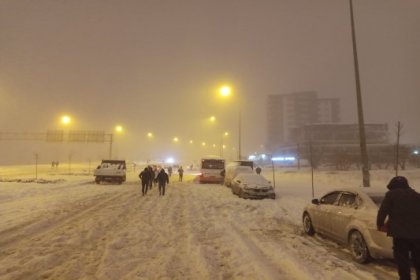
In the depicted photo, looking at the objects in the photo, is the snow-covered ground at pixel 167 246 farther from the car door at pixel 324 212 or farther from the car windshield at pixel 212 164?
the car windshield at pixel 212 164

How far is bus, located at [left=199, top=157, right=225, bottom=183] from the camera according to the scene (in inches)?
1459

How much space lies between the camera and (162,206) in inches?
701

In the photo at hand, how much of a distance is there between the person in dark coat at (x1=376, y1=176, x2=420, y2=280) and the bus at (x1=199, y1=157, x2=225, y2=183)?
30.8 meters

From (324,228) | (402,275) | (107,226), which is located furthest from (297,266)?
(107,226)

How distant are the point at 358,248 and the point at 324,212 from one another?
1.95 m

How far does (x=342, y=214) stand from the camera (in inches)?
356

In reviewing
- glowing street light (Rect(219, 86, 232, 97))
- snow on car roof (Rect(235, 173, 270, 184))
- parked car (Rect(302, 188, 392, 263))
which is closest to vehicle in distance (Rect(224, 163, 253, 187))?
glowing street light (Rect(219, 86, 232, 97))

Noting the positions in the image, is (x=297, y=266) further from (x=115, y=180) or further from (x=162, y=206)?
(x=115, y=180)

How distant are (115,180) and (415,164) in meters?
44.4

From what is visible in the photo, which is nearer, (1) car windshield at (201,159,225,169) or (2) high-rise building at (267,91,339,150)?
(1) car windshield at (201,159,225,169)

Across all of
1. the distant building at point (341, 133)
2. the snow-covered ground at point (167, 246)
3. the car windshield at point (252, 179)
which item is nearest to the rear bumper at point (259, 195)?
the car windshield at point (252, 179)

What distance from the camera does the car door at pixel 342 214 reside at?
28.8 feet

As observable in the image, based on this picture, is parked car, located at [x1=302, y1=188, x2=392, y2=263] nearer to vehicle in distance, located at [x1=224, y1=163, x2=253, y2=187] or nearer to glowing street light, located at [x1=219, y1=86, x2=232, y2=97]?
glowing street light, located at [x1=219, y1=86, x2=232, y2=97]

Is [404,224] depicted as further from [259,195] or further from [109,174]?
[109,174]
